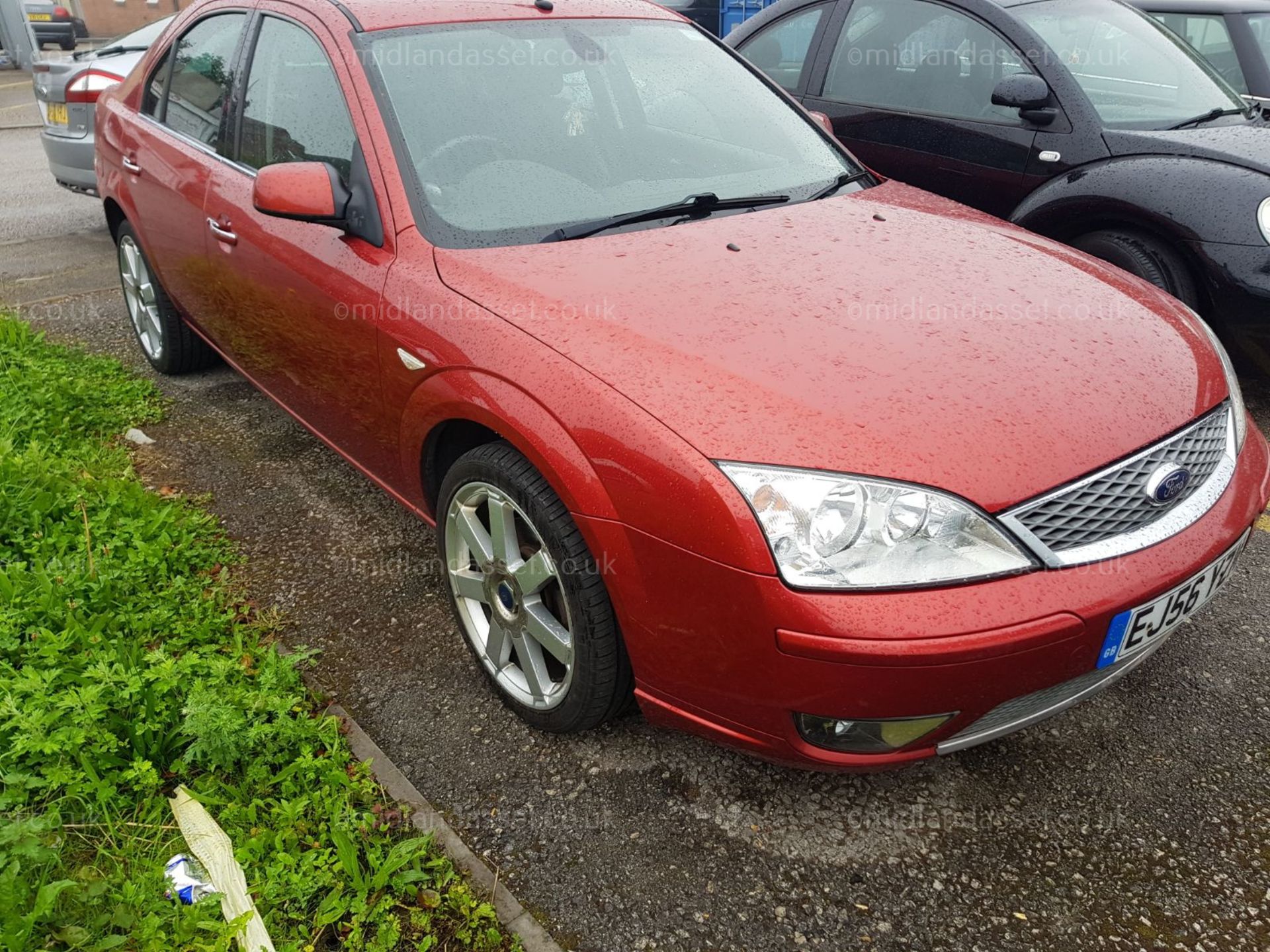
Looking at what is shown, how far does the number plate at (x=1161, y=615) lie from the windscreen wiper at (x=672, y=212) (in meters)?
1.47

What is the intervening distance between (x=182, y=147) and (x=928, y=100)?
10.9 feet

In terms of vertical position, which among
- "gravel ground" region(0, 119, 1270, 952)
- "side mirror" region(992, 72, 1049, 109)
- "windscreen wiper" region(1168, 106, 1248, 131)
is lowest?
"gravel ground" region(0, 119, 1270, 952)

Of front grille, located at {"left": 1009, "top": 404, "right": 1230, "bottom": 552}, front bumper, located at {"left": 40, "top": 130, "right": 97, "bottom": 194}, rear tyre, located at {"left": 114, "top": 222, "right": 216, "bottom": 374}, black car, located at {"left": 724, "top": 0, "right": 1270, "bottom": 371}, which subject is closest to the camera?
front grille, located at {"left": 1009, "top": 404, "right": 1230, "bottom": 552}

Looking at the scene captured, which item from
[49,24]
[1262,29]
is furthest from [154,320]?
[49,24]

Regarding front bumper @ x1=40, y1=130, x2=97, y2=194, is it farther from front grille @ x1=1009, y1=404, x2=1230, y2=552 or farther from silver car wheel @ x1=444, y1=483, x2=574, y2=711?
front grille @ x1=1009, y1=404, x2=1230, y2=552

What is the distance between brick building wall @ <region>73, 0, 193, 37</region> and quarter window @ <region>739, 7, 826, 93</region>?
3036cm

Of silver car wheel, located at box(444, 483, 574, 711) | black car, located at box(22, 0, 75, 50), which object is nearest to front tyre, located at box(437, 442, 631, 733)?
silver car wheel, located at box(444, 483, 574, 711)

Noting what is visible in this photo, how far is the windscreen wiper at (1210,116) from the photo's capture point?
4.23 m

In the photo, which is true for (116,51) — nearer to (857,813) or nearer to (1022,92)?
A: (1022,92)

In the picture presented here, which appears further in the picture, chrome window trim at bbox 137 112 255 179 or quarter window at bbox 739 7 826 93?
quarter window at bbox 739 7 826 93

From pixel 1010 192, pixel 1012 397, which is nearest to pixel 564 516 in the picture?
pixel 1012 397

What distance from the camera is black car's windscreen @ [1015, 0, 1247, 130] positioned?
430 cm

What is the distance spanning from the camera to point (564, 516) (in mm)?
2051

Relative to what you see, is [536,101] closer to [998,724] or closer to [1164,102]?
[998,724]
